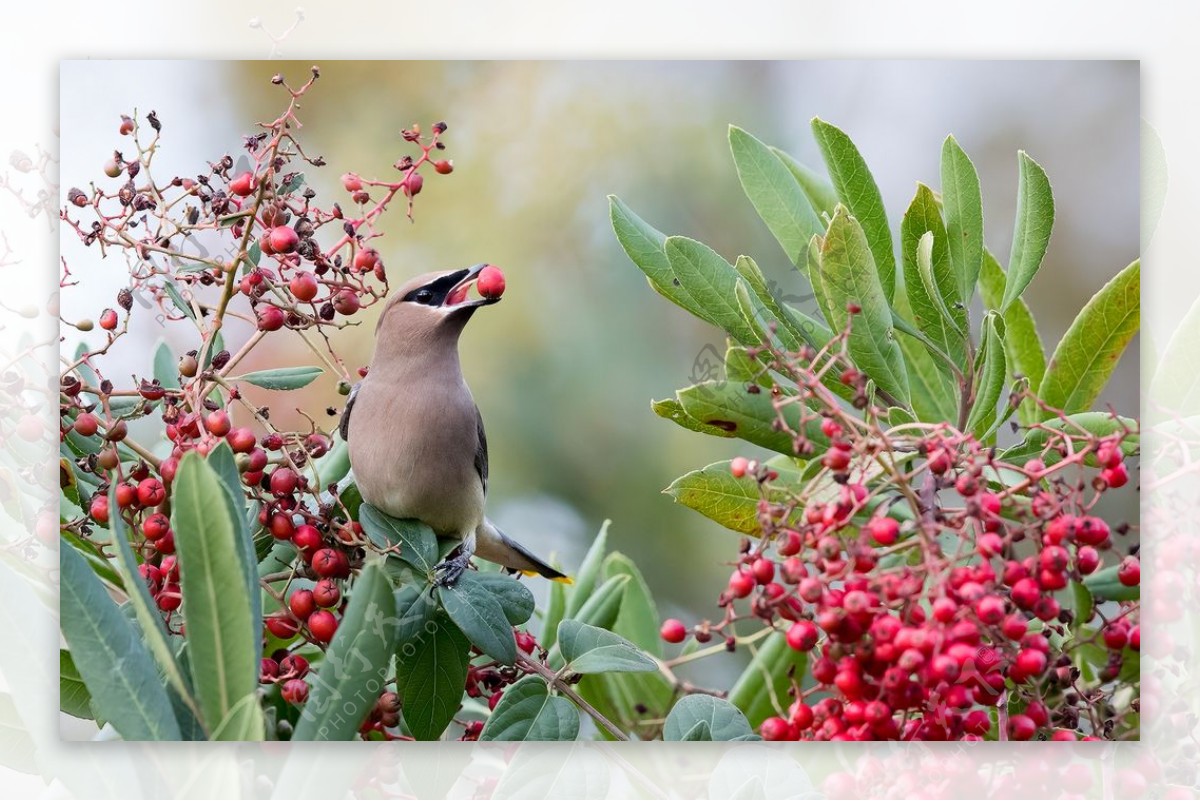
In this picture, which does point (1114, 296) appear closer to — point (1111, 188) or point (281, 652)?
point (1111, 188)

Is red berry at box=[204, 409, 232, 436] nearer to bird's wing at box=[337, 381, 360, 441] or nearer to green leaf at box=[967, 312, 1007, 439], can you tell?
bird's wing at box=[337, 381, 360, 441]

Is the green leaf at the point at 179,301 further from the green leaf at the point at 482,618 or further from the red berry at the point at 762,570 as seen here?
the red berry at the point at 762,570

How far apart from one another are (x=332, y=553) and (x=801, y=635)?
568 mm

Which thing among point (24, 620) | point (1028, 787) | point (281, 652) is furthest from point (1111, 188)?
point (24, 620)

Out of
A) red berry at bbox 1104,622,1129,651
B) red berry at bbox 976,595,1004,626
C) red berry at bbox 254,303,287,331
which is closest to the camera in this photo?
red berry at bbox 976,595,1004,626

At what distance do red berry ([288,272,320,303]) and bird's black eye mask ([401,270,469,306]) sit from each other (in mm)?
151

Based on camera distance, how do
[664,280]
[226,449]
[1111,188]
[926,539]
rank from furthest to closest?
[1111,188] → [664,280] → [226,449] → [926,539]

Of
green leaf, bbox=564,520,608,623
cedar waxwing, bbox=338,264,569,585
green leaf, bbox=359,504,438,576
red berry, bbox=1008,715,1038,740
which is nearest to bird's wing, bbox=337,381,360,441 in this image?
cedar waxwing, bbox=338,264,569,585

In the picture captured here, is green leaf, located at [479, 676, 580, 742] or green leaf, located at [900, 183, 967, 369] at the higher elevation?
green leaf, located at [900, 183, 967, 369]

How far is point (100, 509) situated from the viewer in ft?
5.02

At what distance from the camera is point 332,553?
4.82 feet

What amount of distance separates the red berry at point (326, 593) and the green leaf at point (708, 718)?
18.1 inches

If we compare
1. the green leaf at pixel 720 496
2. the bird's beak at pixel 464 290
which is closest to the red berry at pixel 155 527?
the bird's beak at pixel 464 290

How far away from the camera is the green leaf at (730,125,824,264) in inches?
61.1
